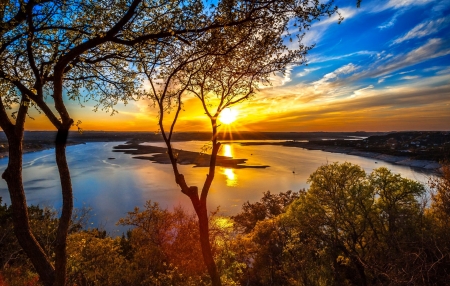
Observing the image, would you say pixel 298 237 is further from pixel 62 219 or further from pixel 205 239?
pixel 62 219

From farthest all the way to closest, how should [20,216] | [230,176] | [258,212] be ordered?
[230,176] → [258,212] → [20,216]

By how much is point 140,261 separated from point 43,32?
16151mm

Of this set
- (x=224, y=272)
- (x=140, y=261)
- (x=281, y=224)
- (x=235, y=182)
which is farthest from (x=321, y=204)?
(x=235, y=182)

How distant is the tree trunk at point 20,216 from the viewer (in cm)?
655

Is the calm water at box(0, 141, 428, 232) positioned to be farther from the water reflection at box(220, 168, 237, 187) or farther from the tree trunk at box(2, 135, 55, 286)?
the tree trunk at box(2, 135, 55, 286)

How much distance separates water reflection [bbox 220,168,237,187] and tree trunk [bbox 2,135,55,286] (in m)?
49.0

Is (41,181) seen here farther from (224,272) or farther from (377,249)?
(377,249)

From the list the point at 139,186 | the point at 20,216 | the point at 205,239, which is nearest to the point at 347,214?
the point at 205,239

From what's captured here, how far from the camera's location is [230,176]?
2544 inches

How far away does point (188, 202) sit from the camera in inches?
1751

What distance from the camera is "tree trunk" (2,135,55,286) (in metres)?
6.55

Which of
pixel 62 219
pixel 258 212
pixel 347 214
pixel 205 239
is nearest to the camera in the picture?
pixel 62 219

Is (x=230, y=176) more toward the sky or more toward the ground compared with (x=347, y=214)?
more toward the ground

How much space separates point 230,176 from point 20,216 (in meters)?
58.8
